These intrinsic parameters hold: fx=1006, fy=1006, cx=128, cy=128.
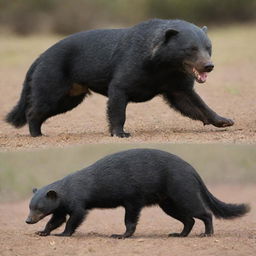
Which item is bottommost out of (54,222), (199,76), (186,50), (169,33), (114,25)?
(114,25)

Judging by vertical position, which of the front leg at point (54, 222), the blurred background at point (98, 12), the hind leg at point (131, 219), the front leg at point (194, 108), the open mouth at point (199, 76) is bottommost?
the blurred background at point (98, 12)

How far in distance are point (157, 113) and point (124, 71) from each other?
3821 mm

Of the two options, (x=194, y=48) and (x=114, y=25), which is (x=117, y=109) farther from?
(x=114, y=25)

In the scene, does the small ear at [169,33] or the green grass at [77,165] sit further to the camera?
the green grass at [77,165]

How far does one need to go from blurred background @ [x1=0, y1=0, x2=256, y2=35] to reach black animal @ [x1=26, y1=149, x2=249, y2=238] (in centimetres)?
1886

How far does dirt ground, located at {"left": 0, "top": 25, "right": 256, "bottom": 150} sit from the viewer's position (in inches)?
521

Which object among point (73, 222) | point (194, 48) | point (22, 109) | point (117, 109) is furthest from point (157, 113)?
point (73, 222)

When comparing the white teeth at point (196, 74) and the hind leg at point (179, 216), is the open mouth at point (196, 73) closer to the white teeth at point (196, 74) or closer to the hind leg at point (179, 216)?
the white teeth at point (196, 74)

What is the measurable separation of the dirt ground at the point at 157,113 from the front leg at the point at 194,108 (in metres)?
0.15

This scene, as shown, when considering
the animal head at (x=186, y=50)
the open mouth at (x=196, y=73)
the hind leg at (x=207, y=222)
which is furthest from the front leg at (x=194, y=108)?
the hind leg at (x=207, y=222)

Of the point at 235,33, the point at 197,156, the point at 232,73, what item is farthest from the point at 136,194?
the point at 235,33

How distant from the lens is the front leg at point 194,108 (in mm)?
13586

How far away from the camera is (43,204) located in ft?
39.9

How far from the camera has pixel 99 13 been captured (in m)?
32.2
